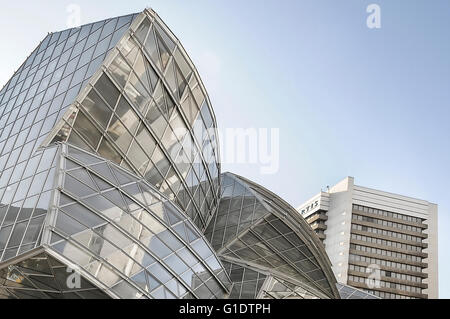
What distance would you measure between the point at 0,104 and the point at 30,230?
2098cm

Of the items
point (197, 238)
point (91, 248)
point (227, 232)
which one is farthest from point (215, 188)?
point (91, 248)

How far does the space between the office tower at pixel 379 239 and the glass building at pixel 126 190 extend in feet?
289

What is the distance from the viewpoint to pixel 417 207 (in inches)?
5354

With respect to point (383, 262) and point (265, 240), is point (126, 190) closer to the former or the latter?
point (265, 240)

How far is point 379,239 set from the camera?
128500 millimetres

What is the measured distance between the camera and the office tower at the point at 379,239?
123500 mm

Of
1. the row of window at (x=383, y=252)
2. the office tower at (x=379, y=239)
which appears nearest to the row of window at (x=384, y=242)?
the office tower at (x=379, y=239)

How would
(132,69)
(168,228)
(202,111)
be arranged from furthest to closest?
(202,111) < (132,69) < (168,228)

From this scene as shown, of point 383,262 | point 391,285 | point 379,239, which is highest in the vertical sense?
point 379,239

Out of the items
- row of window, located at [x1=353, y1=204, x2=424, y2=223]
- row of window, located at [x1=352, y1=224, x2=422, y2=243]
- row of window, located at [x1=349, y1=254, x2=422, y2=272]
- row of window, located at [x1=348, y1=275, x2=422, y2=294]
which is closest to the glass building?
row of window, located at [x1=348, y1=275, x2=422, y2=294]

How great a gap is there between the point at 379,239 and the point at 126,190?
11591 cm

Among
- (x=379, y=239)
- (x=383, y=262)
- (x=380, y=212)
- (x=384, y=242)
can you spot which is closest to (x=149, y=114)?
(x=383, y=262)

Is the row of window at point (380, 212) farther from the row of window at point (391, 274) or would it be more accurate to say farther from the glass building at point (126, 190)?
the glass building at point (126, 190)

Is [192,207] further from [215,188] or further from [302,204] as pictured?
[302,204]
